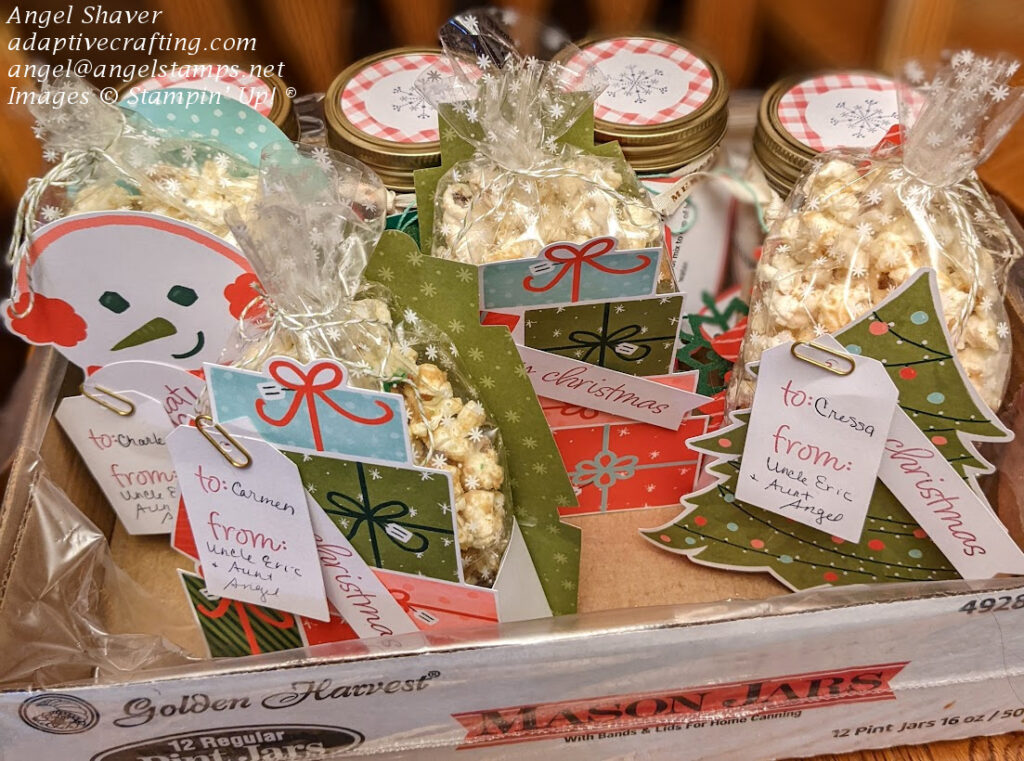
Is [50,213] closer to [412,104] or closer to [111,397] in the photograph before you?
[111,397]

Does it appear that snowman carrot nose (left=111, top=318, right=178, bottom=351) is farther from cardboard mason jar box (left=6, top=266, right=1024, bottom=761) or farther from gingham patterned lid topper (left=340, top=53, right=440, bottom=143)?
gingham patterned lid topper (left=340, top=53, right=440, bottom=143)

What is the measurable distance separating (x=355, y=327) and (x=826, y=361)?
0.45 m

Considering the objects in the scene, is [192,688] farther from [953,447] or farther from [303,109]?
[303,109]

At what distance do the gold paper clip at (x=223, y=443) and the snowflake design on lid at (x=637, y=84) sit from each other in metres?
Answer: 0.69

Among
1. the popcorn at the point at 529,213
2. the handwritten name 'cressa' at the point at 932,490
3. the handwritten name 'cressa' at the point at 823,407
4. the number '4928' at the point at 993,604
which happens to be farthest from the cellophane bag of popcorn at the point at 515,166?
the number '4928' at the point at 993,604

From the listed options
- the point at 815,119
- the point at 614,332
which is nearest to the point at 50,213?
the point at 614,332

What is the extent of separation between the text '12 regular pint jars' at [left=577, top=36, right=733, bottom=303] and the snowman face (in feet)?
1.66

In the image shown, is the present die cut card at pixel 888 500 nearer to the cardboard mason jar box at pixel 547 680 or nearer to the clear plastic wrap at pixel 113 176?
the cardboard mason jar box at pixel 547 680

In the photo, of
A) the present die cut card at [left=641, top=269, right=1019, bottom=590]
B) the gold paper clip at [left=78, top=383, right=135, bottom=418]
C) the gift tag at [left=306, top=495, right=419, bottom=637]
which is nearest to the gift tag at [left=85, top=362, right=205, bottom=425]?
the gold paper clip at [left=78, top=383, right=135, bottom=418]

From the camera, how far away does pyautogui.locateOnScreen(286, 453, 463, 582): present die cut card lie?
745 mm

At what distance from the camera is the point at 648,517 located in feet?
3.66

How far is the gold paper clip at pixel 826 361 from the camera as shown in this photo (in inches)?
30.9

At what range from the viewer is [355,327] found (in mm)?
793

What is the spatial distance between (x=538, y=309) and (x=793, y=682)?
45 centimetres
